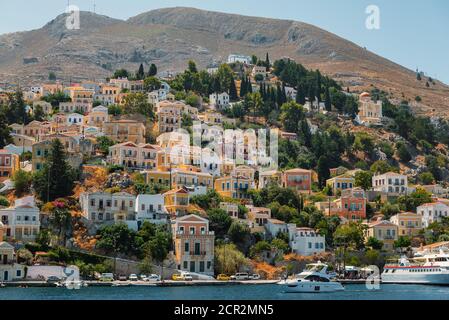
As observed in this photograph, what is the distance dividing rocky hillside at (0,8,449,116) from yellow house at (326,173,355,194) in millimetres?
64767

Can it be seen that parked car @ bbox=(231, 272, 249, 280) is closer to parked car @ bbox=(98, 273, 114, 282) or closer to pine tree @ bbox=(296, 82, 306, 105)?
parked car @ bbox=(98, 273, 114, 282)

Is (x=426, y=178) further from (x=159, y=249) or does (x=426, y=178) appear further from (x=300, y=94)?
(x=159, y=249)

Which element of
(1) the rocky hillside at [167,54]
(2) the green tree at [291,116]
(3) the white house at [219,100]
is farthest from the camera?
(1) the rocky hillside at [167,54]

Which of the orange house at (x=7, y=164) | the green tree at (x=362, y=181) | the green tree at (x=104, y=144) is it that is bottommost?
the green tree at (x=362, y=181)

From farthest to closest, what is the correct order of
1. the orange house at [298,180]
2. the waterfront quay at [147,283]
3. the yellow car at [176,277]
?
the orange house at [298,180] < the yellow car at [176,277] < the waterfront quay at [147,283]

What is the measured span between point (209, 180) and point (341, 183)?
12902 mm

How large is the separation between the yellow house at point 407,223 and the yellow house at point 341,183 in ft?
25.4

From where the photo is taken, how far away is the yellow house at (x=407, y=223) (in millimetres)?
66125

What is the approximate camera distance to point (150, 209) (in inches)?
2260

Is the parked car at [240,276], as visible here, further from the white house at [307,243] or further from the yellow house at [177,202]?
the yellow house at [177,202]

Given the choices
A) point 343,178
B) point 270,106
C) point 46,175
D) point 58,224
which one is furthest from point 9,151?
point 270,106

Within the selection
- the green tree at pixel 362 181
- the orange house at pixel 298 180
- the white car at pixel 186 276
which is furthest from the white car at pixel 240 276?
the green tree at pixel 362 181
